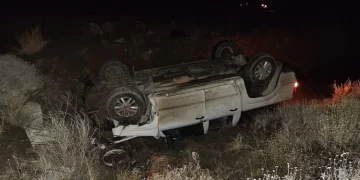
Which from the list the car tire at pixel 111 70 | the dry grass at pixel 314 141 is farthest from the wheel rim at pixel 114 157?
the dry grass at pixel 314 141

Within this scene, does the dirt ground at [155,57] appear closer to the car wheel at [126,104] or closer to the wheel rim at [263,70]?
the car wheel at [126,104]

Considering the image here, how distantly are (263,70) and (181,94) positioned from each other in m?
1.79

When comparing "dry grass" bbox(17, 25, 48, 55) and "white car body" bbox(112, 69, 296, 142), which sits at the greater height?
"dry grass" bbox(17, 25, 48, 55)

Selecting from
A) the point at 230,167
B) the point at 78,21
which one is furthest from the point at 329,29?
the point at 230,167

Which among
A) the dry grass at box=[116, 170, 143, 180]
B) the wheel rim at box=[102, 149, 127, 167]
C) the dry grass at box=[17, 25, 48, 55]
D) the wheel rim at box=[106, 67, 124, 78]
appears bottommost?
the dry grass at box=[116, 170, 143, 180]

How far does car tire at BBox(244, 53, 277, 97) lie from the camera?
23.6 feet

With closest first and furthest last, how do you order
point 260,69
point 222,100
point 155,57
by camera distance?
1. point 222,100
2. point 260,69
3. point 155,57

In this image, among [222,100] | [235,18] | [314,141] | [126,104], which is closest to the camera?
[314,141]

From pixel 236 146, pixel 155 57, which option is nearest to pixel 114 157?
pixel 236 146

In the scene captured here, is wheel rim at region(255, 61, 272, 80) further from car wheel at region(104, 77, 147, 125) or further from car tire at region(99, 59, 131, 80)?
car tire at region(99, 59, 131, 80)

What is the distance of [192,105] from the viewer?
21.8 feet

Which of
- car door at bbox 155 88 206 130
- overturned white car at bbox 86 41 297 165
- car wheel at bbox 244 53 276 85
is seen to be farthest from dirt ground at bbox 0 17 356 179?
car wheel at bbox 244 53 276 85

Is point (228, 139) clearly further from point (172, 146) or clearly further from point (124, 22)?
point (124, 22)

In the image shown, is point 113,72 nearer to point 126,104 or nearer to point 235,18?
point 126,104
